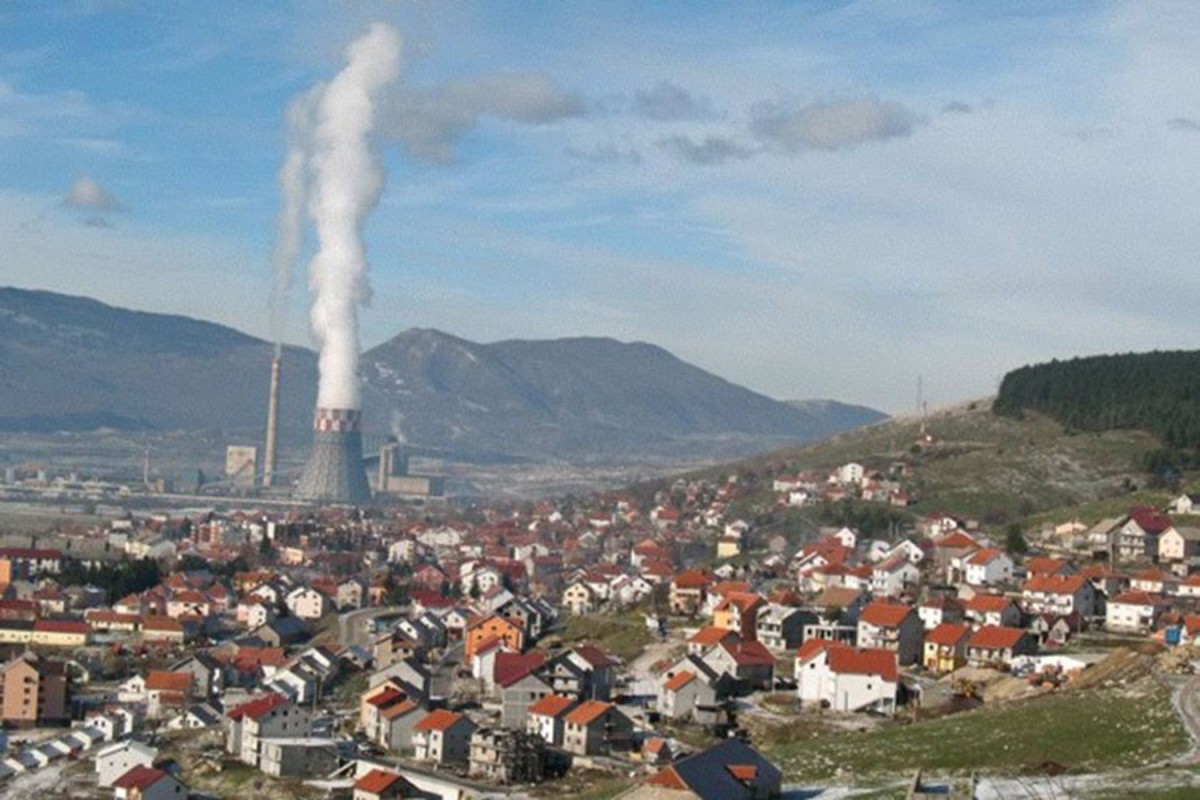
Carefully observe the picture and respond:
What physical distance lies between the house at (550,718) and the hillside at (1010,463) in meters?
44.9

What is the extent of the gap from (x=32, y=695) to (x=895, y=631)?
86.5 feet

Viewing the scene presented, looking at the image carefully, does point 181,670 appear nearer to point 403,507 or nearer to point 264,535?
point 264,535

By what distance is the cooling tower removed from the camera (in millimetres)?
155750

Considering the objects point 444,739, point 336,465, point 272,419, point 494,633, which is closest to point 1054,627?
point 494,633

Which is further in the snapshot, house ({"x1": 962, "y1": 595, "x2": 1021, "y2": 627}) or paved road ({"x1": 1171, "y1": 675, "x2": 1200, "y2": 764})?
house ({"x1": 962, "y1": 595, "x2": 1021, "y2": 627})

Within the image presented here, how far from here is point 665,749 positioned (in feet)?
140

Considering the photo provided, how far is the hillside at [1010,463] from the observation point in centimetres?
8869

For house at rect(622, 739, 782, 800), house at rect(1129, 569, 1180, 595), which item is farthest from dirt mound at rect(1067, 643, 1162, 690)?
house at rect(1129, 569, 1180, 595)

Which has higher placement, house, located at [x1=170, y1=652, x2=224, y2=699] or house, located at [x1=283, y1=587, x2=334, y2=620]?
house, located at [x1=283, y1=587, x2=334, y2=620]

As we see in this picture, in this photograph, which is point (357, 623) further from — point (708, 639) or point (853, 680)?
point (853, 680)

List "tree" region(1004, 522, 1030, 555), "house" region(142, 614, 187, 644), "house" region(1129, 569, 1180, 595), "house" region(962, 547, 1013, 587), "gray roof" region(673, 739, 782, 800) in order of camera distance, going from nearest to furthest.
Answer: "gray roof" region(673, 739, 782, 800)
"house" region(1129, 569, 1180, 595)
"house" region(962, 547, 1013, 587)
"tree" region(1004, 522, 1030, 555)
"house" region(142, 614, 187, 644)

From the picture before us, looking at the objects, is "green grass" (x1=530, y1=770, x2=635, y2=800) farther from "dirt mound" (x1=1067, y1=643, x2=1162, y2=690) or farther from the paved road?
"dirt mound" (x1=1067, y1=643, x2=1162, y2=690)

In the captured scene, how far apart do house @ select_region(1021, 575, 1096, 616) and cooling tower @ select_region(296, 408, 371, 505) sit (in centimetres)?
10059

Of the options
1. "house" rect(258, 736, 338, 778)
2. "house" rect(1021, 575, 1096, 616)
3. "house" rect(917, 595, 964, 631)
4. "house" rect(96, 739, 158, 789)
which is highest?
"house" rect(1021, 575, 1096, 616)
